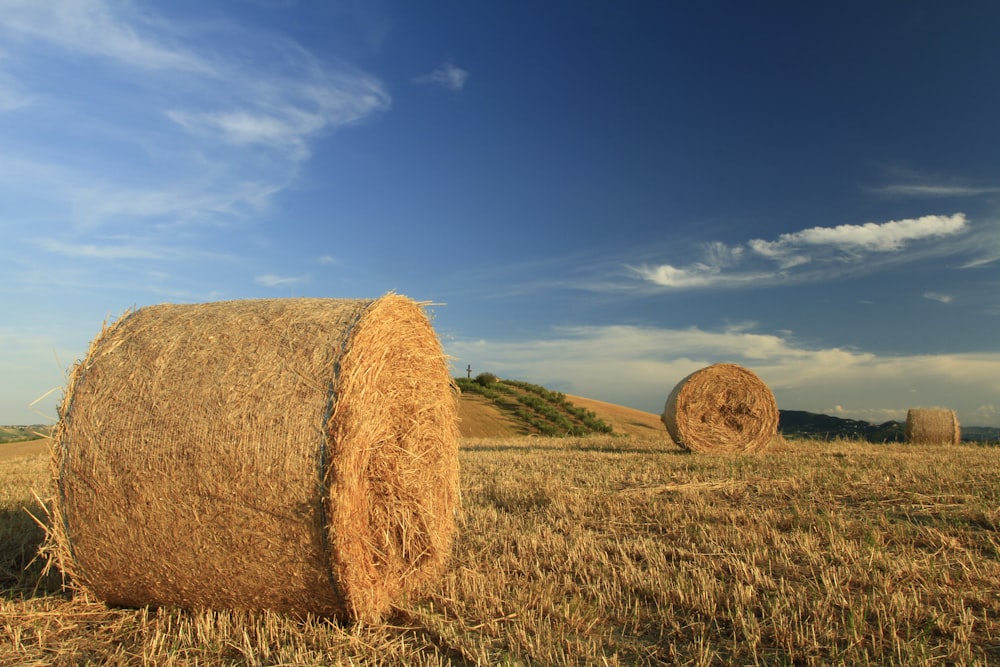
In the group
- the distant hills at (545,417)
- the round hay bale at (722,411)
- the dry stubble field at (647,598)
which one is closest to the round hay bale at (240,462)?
the dry stubble field at (647,598)

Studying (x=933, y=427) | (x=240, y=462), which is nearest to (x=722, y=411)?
(x=933, y=427)

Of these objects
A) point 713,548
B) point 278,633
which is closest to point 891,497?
point 713,548

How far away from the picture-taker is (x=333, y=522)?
12.7 feet

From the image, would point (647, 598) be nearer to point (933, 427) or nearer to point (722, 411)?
point (722, 411)

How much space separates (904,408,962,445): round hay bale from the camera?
54.5ft

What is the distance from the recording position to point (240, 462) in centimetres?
397

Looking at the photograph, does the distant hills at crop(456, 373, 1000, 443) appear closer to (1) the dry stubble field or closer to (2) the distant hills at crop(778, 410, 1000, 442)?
(2) the distant hills at crop(778, 410, 1000, 442)

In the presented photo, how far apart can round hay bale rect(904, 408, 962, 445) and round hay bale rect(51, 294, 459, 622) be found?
16.1 meters

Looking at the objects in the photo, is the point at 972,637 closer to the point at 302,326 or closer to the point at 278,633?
the point at 278,633

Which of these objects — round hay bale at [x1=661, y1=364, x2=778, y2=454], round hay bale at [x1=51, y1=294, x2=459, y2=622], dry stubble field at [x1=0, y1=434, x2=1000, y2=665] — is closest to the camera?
dry stubble field at [x1=0, y1=434, x2=1000, y2=665]

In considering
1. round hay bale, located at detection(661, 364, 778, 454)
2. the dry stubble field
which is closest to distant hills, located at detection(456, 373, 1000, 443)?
round hay bale, located at detection(661, 364, 778, 454)

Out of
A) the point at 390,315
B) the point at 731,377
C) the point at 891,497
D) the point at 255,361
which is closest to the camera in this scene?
the point at 255,361

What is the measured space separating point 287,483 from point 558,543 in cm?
250

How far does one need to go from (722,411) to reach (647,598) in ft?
32.4
